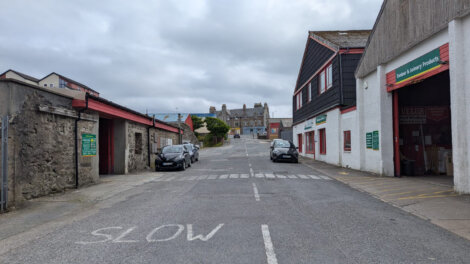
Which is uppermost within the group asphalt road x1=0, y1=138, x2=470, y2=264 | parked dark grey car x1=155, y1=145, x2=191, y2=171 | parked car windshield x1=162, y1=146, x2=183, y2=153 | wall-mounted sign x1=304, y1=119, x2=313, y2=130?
wall-mounted sign x1=304, y1=119, x2=313, y2=130

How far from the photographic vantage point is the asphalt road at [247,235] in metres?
4.00

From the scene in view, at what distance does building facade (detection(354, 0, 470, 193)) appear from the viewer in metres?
8.27

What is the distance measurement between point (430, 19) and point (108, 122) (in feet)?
47.6

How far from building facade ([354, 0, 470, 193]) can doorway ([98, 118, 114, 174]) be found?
1267 cm

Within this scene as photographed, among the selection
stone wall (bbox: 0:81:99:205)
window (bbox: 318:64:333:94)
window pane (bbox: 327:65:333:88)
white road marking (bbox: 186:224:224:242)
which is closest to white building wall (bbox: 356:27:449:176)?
window pane (bbox: 327:65:333:88)

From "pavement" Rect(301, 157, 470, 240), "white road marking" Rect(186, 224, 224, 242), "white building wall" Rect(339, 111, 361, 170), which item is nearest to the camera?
"white road marking" Rect(186, 224, 224, 242)

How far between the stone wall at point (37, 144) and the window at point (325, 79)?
1480cm

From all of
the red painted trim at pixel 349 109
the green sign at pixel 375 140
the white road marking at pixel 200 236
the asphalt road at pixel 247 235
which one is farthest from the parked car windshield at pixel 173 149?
the white road marking at pixel 200 236

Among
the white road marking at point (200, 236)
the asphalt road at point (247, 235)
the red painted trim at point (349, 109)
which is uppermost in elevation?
the red painted trim at point (349, 109)

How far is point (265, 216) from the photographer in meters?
6.11

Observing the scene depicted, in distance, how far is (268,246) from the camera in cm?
432

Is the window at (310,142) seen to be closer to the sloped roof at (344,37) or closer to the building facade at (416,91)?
the sloped roof at (344,37)

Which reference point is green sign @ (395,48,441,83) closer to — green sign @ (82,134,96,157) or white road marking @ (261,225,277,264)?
white road marking @ (261,225,277,264)

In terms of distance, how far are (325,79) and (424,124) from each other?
7.55m
